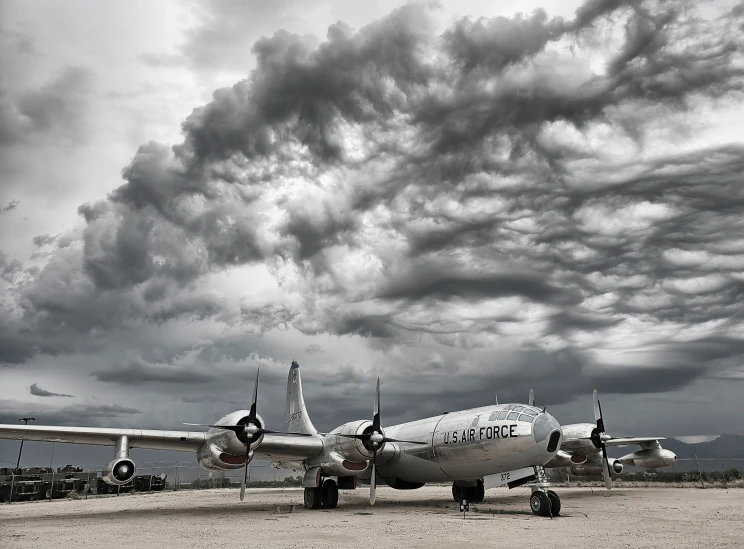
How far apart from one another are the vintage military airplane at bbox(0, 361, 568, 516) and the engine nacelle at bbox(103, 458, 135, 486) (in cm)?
3

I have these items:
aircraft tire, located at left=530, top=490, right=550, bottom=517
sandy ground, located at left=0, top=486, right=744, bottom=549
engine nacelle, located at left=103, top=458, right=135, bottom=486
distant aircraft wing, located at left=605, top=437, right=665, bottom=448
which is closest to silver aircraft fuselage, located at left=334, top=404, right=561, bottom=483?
aircraft tire, located at left=530, top=490, right=550, bottom=517

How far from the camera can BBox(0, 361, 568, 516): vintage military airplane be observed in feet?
61.5

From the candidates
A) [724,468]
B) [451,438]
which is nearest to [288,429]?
[451,438]

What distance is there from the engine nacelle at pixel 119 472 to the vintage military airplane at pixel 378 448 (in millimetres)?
32

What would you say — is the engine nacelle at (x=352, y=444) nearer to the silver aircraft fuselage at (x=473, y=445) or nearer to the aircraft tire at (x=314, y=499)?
the silver aircraft fuselage at (x=473, y=445)

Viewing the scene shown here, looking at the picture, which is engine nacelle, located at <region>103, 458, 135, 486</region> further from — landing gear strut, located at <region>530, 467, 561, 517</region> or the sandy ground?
landing gear strut, located at <region>530, 467, 561, 517</region>

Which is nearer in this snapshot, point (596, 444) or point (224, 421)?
point (224, 421)

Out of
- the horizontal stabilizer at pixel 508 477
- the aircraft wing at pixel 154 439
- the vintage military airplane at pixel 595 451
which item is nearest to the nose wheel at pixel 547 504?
the horizontal stabilizer at pixel 508 477

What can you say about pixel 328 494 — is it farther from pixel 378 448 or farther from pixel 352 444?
pixel 378 448

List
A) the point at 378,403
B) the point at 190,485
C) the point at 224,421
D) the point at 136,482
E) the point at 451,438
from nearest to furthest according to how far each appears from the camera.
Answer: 1. the point at 224,421
2. the point at 451,438
3. the point at 378,403
4. the point at 136,482
5. the point at 190,485

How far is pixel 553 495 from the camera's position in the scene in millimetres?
18109

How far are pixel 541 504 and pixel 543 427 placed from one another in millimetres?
2505

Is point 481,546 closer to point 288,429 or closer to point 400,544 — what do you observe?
point 400,544

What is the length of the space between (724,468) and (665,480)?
5.15 metres
